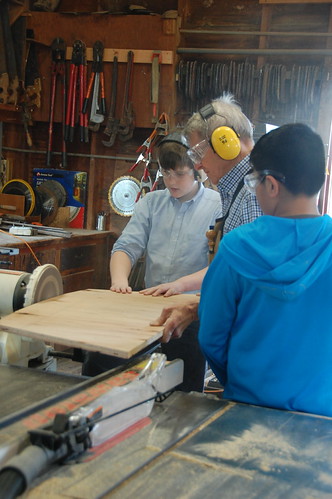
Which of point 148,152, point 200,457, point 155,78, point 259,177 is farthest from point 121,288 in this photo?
point 155,78

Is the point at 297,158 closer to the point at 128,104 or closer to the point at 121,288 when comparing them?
the point at 121,288

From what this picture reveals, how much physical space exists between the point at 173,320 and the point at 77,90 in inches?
142

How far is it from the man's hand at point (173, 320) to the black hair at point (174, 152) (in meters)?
0.99

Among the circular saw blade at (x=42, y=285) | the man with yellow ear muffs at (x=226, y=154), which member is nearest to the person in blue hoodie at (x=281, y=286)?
the man with yellow ear muffs at (x=226, y=154)

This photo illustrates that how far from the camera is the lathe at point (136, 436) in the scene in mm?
1084

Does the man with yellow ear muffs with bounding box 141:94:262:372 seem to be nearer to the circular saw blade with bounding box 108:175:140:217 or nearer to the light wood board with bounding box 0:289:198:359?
the light wood board with bounding box 0:289:198:359

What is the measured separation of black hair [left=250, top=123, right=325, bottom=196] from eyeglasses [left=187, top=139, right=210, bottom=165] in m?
0.74

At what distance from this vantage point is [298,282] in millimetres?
1394

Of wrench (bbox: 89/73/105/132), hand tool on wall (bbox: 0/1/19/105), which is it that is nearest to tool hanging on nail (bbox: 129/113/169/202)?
wrench (bbox: 89/73/105/132)

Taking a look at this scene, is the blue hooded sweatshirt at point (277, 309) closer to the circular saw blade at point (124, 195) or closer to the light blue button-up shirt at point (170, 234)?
the light blue button-up shirt at point (170, 234)

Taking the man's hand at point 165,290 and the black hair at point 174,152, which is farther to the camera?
the black hair at point 174,152

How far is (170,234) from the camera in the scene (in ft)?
9.66

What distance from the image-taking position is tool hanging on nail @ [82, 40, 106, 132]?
4.85 metres

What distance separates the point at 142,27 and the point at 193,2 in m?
0.49
